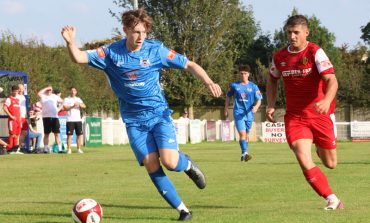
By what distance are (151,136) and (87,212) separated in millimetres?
1252

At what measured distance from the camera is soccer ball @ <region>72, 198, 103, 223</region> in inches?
309

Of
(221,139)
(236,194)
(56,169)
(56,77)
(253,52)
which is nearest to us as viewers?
(236,194)

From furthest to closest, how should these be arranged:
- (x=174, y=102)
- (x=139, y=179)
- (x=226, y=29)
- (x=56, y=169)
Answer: (x=174, y=102) < (x=226, y=29) < (x=56, y=169) < (x=139, y=179)

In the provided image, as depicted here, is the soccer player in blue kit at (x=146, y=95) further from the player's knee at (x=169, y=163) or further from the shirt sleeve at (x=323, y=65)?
the shirt sleeve at (x=323, y=65)

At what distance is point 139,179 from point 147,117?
5596mm

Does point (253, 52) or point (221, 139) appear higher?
point (253, 52)

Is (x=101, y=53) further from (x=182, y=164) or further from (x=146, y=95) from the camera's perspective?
(x=182, y=164)

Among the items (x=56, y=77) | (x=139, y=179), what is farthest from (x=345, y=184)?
(x=56, y=77)

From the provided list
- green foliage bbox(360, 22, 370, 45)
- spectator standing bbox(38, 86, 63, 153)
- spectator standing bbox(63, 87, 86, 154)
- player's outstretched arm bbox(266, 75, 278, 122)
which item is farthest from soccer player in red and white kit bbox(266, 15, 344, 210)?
green foliage bbox(360, 22, 370, 45)

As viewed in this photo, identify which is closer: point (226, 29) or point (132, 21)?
point (132, 21)

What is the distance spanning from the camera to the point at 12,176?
1529cm

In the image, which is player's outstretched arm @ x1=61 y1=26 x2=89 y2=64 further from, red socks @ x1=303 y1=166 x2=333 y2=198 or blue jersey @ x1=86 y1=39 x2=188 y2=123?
red socks @ x1=303 y1=166 x2=333 y2=198

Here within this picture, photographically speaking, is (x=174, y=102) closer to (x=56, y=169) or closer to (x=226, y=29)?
(x=226, y=29)

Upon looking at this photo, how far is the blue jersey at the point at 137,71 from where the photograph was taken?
28.4 feet
